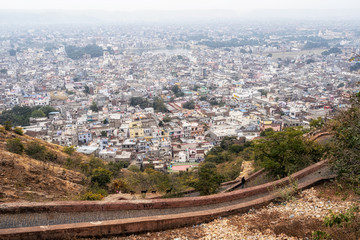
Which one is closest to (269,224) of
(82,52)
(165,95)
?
(165,95)

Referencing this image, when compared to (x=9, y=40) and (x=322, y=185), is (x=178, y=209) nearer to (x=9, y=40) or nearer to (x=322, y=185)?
(x=322, y=185)

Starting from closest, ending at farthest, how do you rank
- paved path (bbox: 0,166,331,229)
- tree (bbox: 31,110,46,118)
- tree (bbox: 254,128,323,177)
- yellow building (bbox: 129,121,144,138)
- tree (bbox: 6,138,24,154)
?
paved path (bbox: 0,166,331,229) → tree (bbox: 254,128,323,177) → tree (bbox: 6,138,24,154) → yellow building (bbox: 129,121,144,138) → tree (bbox: 31,110,46,118)

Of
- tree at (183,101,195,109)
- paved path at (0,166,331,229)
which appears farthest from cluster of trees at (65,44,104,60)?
paved path at (0,166,331,229)

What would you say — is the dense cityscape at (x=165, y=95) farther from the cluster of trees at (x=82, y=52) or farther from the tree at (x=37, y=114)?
the cluster of trees at (x=82, y=52)

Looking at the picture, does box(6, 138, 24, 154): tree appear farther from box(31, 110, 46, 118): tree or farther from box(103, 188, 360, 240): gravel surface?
box(31, 110, 46, 118): tree

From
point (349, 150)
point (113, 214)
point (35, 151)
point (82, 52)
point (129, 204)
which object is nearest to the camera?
point (349, 150)

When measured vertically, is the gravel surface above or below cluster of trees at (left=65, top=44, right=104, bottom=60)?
above

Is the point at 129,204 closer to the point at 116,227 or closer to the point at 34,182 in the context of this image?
the point at 116,227

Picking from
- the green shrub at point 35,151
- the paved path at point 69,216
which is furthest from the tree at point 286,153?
the green shrub at point 35,151
